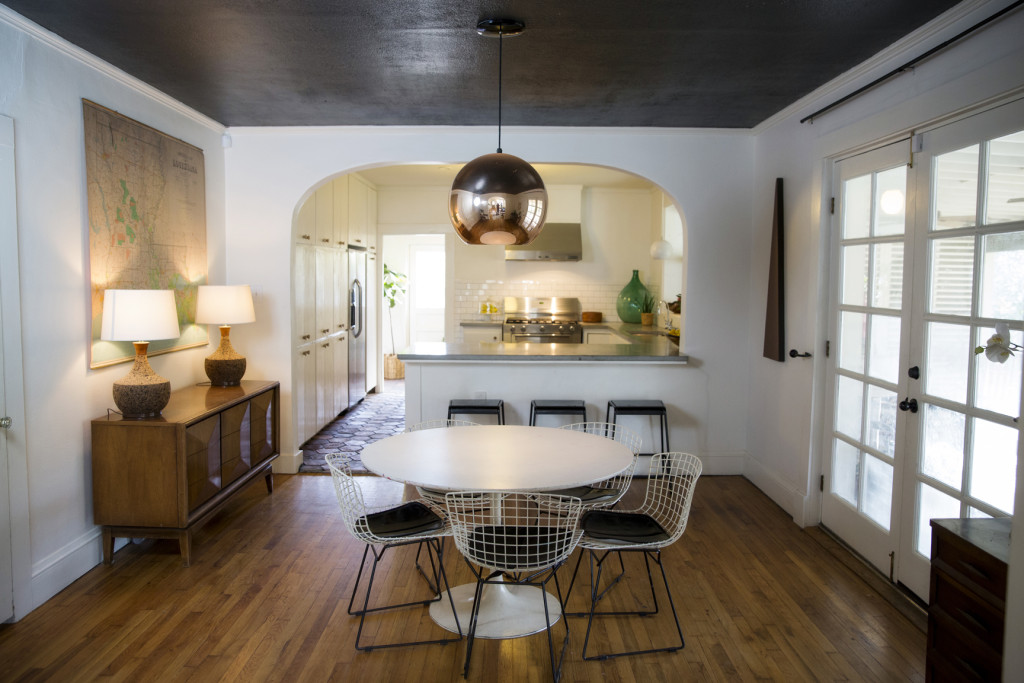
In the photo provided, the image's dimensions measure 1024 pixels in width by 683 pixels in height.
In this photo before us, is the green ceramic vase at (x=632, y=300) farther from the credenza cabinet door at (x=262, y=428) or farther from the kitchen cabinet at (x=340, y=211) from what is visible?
the credenza cabinet door at (x=262, y=428)

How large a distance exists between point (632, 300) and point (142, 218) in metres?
5.33

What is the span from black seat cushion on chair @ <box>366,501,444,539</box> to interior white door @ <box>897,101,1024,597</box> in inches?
83.5

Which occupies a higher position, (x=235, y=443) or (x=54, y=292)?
(x=54, y=292)

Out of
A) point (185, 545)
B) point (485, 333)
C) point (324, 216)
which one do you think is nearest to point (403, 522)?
point (185, 545)

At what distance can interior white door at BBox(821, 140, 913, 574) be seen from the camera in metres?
3.26

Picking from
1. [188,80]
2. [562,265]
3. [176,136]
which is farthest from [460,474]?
[562,265]

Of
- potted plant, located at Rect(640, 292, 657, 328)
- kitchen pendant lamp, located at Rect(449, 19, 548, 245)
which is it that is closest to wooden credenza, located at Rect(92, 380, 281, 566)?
kitchen pendant lamp, located at Rect(449, 19, 548, 245)

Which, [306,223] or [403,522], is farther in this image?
[306,223]

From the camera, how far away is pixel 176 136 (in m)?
4.25

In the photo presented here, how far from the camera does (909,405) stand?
10.2 feet

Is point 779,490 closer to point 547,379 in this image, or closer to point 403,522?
point 547,379

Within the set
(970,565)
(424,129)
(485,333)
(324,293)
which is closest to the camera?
(970,565)

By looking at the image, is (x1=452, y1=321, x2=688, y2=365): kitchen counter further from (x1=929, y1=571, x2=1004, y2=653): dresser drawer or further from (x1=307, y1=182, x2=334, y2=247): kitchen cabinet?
(x1=929, y1=571, x2=1004, y2=653): dresser drawer

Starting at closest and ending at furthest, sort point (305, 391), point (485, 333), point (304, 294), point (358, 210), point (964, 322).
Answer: point (964, 322) → point (304, 294) → point (305, 391) → point (358, 210) → point (485, 333)
